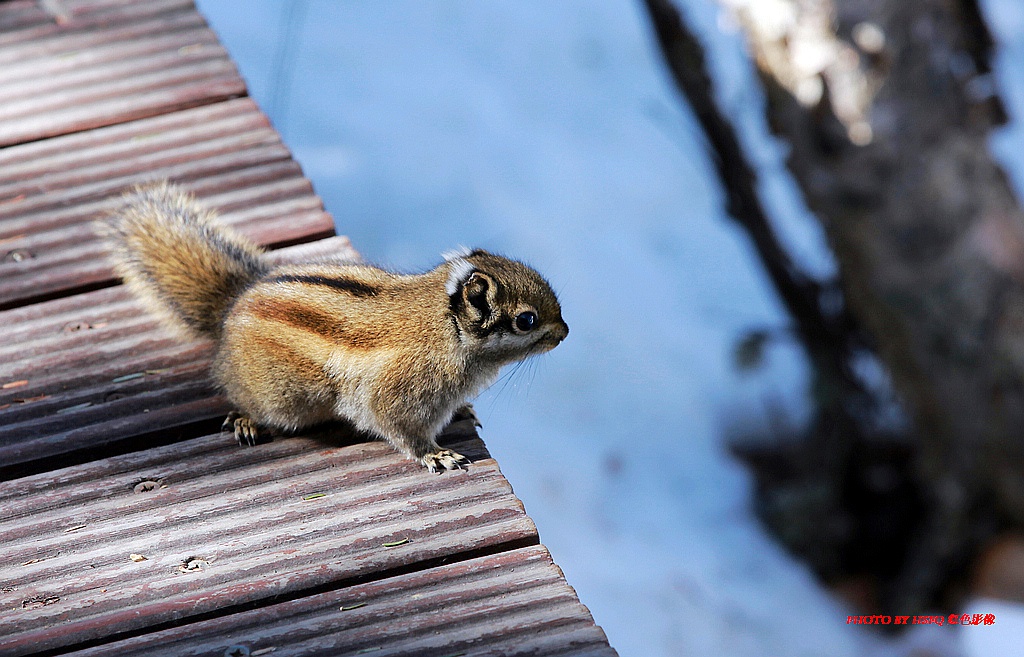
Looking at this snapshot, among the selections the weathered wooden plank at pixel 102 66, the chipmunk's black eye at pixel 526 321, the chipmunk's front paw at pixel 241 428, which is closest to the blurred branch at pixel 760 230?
the weathered wooden plank at pixel 102 66

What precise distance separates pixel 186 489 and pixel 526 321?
2.55 ft

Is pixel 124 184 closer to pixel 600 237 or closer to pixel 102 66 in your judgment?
pixel 102 66

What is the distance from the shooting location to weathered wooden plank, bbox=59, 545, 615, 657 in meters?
1.31

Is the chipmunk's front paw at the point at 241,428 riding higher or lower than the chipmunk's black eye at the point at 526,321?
higher

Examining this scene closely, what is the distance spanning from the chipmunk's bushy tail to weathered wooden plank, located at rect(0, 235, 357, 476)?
0.07 m

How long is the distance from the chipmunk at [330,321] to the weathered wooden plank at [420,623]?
0.37 metres

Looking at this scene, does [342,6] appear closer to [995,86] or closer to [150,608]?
[995,86]

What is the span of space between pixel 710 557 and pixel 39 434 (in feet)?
10.8

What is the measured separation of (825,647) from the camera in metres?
4.29

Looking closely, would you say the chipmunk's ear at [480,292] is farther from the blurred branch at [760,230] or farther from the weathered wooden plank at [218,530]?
the blurred branch at [760,230]

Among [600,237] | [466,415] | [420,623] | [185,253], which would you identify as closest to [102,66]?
[185,253]


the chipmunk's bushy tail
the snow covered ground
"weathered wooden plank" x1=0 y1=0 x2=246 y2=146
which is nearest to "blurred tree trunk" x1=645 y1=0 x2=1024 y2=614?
the snow covered ground

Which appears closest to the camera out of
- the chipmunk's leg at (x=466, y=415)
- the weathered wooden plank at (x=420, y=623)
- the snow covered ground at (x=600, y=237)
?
the weathered wooden plank at (x=420, y=623)

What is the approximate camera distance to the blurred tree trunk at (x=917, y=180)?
3.58 meters
